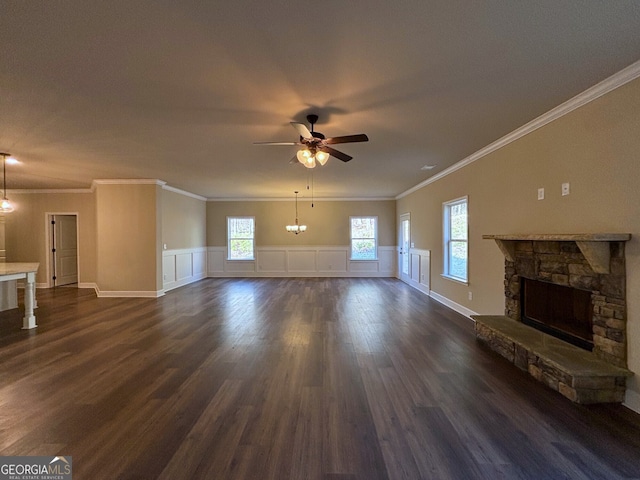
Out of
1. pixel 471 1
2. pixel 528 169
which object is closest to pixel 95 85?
pixel 471 1

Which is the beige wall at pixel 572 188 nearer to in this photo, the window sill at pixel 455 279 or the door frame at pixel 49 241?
the window sill at pixel 455 279

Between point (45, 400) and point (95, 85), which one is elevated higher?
point (95, 85)

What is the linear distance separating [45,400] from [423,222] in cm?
700

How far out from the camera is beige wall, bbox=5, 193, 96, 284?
8156 millimetres

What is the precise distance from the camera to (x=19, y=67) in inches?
89.4

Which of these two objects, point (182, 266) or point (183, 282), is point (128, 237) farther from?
point (183, 282)

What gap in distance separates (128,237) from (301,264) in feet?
16.5

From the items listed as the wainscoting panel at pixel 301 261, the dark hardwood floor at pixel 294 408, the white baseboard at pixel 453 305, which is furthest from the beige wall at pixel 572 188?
the wainscoting panel at pixel 301 261

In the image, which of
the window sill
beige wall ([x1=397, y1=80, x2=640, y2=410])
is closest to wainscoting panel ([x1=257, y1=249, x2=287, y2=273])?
the window sill

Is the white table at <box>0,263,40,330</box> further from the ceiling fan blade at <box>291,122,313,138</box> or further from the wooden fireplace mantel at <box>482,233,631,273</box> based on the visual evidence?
the wooden fireplace mantel at <box>482,233,631,273</box>

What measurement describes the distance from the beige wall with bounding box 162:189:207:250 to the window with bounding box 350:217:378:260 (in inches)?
195

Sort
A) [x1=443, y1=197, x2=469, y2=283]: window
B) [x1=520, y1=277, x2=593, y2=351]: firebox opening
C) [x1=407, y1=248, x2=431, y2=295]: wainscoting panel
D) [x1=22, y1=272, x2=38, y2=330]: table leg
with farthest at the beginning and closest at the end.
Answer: [x1=407, y1=248, x2=431, y2=295]: wainscoting panel, [x1=443, y1=197, x2=469, y2=283]: window, [x1=22, y1=272, x2=38, y2=330]: table leg, [x1=520, y1=277, x2=593, y2=351]: firebox opening

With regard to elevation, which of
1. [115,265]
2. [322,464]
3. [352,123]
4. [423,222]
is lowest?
[322,464]

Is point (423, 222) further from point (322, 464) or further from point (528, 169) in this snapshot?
point (322, 464)
